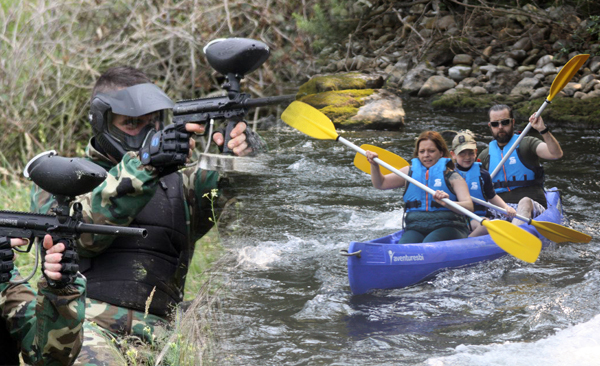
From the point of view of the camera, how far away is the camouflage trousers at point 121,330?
2.69m

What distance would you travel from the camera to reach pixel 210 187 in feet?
10.4

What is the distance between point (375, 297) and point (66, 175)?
311 cm

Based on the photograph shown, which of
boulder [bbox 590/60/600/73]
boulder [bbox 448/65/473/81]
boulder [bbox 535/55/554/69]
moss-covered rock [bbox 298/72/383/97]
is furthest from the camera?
boulder [bbox 448/65/473/81]

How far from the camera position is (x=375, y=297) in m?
4.79

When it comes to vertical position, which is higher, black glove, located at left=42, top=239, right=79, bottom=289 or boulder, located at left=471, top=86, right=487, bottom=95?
boulder, located at left=471, top=86, right=487, bottom=95

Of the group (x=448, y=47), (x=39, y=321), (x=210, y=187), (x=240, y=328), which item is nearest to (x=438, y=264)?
(x=240, y=328)

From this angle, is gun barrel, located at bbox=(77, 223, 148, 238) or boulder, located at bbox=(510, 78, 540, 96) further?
boulder, located at bbox=(510, 78, 540, 96)

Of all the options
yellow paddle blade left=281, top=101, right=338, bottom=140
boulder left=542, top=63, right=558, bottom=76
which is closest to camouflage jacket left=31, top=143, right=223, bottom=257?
yellow paddle blade left=281, top=101, right=338, bottom=140

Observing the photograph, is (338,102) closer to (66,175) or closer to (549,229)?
(549,229)

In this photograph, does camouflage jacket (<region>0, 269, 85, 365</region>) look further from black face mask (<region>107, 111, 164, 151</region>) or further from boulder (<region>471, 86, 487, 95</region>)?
boulder (<region>471, 86, 487, 95</region>)

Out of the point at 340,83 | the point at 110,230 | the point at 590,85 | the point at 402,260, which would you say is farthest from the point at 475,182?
the point at 590,85

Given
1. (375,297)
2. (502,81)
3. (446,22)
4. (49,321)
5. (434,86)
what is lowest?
(375,297)

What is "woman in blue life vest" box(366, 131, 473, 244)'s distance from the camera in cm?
523

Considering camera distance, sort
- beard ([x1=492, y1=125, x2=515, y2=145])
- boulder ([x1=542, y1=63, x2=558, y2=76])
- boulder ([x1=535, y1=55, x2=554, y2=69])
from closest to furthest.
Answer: beard ([x1=492, y1=125, x2=515, y2=145]) → boulder ([x1=542, y1=63, x2=558, y2=76]) → boulder ([x1=535, y1=55, x2=554, y2=69])
